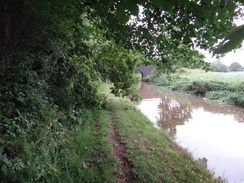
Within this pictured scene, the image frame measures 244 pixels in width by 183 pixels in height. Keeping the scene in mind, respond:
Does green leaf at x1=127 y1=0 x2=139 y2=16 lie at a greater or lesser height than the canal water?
greater

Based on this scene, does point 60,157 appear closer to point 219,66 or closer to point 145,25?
point 145,25

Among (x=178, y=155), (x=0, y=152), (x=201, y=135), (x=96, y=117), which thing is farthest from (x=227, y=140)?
(x=0, y=152)

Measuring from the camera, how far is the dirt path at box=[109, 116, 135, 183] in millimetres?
3689

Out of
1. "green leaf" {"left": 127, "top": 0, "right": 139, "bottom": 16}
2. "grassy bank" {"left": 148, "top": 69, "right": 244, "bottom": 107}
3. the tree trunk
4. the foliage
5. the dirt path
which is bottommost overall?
A: the dirt path

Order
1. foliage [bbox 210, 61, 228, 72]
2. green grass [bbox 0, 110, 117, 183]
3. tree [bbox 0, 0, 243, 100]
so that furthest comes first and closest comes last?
foliage [bbox 210, 61, 228, 72] → green grass [bbox 0, 110, 117, 183] → tree [bbox 0, 0, 243, 100]

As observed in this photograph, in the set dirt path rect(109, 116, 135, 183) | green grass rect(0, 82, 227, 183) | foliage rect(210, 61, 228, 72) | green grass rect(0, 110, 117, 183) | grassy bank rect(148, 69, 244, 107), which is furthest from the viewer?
foliage rect(210, 61, 228, 72)

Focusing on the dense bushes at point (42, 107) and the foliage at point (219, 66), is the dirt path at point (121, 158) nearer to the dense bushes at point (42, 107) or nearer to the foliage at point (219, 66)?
the dense bushes at point (42, 107)

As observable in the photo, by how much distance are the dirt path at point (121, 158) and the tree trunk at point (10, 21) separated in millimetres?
3511

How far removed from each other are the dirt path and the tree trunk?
3.51m

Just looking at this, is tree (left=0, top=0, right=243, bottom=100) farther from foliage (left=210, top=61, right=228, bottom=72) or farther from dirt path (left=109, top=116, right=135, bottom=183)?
foliage (left=210, top=61, right=228, bottom=72)

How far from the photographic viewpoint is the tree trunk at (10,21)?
110 inches

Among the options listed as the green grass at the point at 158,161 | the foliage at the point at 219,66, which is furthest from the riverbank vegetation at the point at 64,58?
the foliage at the point at 219,66

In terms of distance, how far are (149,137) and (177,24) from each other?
416 centimetres

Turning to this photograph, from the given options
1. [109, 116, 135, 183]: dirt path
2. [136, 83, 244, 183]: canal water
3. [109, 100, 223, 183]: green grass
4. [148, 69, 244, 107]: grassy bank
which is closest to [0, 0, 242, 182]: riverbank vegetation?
[109, 116, 135, 183]: dirt path
